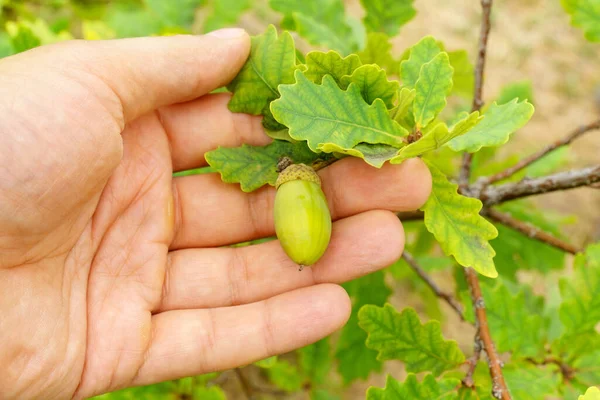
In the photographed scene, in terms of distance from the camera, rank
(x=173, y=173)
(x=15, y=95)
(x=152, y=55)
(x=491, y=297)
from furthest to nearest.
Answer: (x=173, y=173) → (x=491, y=297) → (x=152, y=55) → (x=15, y=95)

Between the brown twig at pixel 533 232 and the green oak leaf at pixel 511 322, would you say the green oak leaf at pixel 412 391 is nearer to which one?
the green oak leaf at pixel 511 322

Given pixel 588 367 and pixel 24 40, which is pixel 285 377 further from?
pixel 24 40

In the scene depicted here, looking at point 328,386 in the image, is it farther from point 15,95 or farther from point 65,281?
point 15,95

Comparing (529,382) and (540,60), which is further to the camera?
(540,60)

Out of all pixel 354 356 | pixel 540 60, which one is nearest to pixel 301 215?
pixel 354 356

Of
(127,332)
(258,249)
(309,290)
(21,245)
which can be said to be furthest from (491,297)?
(21,245)

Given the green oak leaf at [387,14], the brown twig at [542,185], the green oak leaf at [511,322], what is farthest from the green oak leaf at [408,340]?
the green oak leaf at [387,14]

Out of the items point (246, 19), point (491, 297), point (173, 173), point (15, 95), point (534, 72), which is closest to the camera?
point (15, 95)
